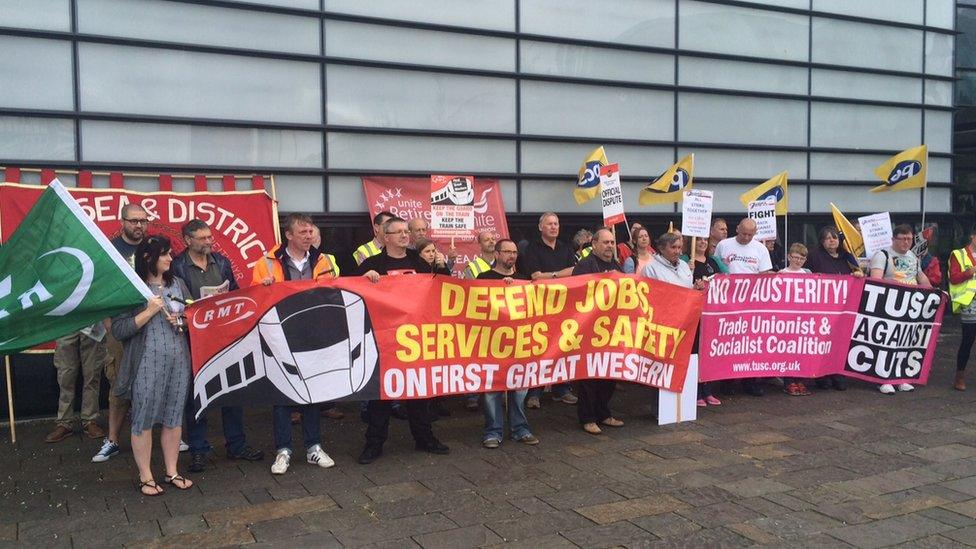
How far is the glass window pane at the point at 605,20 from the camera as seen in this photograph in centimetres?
1012

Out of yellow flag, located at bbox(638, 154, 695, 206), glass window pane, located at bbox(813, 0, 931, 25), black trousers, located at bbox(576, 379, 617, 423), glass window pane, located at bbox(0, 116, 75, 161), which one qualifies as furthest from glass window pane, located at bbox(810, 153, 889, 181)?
glass window pane, located at bbox(0, 116, 75, 161)

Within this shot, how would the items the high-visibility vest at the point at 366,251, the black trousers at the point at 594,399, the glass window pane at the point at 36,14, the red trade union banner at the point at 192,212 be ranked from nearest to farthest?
1. the black trousers at the point at 594,399
2. the red trade union banner at the point at 192,212
3. the glass window pane at the point at 36,14
4. the high-visibility vest at the point at 366,251

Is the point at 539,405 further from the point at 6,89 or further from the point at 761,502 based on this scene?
the point at 6,89

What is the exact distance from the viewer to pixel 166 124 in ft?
26.9

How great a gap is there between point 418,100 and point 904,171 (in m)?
6.60

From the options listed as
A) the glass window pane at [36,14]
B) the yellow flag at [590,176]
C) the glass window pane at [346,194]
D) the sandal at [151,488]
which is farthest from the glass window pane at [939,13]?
the sandal at [151,488]

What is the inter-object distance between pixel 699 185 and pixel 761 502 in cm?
683

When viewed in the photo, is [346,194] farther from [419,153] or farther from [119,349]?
[119,349]

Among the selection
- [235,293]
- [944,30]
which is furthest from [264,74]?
[944,30]

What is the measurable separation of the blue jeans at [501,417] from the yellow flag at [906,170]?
6.90 metres

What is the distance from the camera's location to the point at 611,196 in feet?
29.7

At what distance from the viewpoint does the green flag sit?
16.3 ft

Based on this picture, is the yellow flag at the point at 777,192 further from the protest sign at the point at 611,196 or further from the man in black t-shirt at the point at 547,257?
the man in black t-shirt at the point at 547,257

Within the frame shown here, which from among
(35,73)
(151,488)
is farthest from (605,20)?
(151,488)
